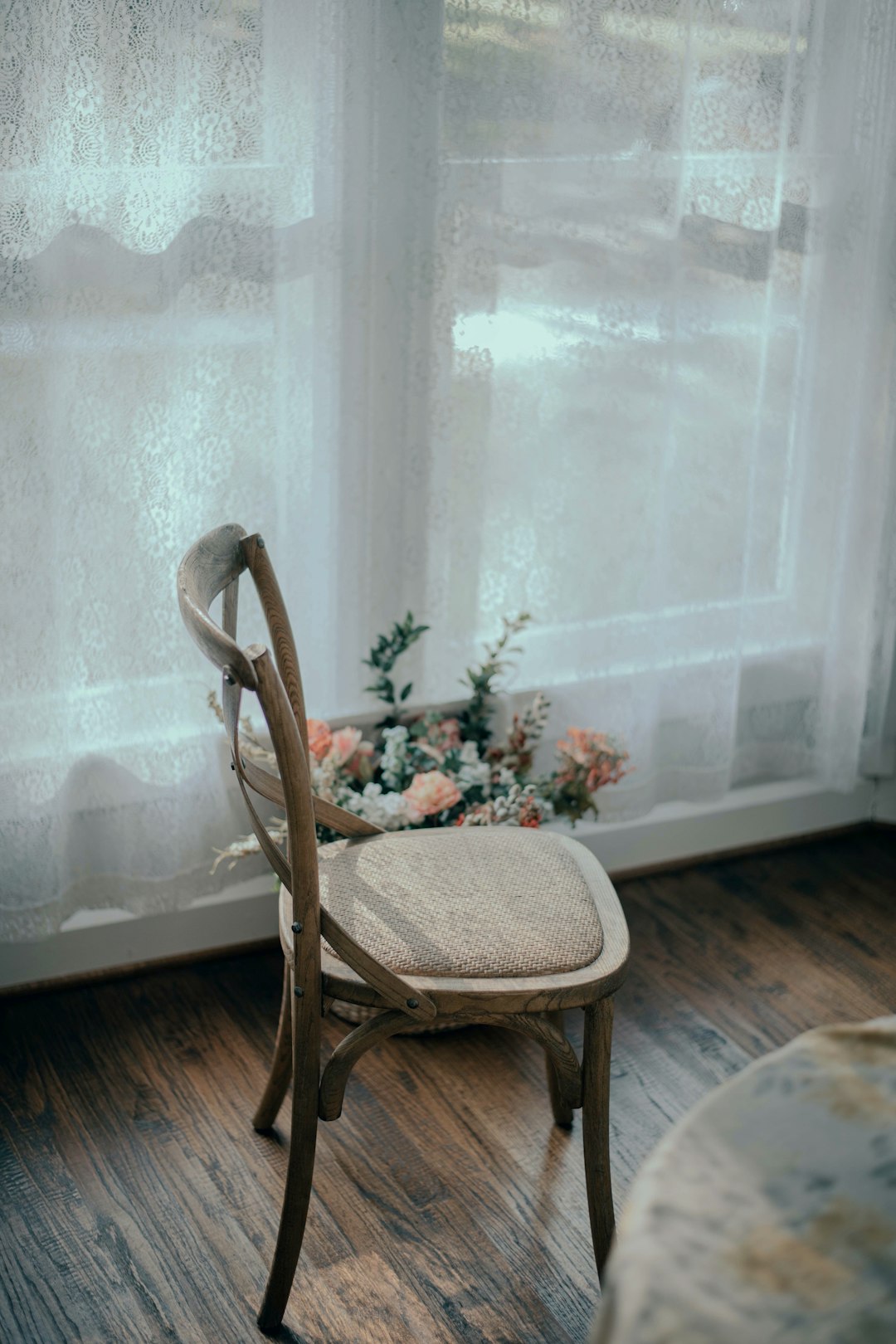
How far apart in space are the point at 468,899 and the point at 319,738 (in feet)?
1.88

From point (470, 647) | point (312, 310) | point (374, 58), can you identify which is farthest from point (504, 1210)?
point (374, 58)

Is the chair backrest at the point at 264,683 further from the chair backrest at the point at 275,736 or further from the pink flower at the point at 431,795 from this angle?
the pink flower at the point at 431,795

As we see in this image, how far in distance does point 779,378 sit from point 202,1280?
5.56 feet

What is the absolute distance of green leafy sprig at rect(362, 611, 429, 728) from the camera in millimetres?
2191

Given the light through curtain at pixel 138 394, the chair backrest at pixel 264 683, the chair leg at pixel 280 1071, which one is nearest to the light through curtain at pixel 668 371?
the light through curtain at pixel 138 394

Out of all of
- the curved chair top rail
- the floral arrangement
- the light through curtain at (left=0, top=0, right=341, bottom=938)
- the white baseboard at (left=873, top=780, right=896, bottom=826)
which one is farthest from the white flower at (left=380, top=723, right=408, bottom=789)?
the white baseboard at (left=873, top=780, right=896, bottom=826)

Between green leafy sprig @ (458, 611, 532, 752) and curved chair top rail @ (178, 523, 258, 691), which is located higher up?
curved chair top rail @ (178, 523, 258, 691)

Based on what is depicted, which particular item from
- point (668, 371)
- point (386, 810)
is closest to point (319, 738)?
point (386, 810)

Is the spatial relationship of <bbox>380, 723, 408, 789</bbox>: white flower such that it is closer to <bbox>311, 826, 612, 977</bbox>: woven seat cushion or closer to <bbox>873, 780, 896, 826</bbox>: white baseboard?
<bbox>311, 826, 612, 977</bbox>: woven seat cushion

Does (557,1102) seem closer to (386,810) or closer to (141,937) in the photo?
(386,810)

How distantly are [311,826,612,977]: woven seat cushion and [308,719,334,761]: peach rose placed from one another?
36cm

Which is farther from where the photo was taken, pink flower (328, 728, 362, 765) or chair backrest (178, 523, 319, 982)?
pink flower (328, 728, 362, 765)

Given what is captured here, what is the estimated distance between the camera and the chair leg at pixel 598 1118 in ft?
4.97

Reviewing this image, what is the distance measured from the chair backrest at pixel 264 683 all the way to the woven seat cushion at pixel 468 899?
11 centimetres
